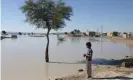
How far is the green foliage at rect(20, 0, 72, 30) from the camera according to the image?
81.5 feet

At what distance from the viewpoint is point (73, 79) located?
13789mm

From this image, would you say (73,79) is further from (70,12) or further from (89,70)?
(70,12)

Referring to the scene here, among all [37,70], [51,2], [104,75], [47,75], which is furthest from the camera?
[51,2]

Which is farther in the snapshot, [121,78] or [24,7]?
[24,7]

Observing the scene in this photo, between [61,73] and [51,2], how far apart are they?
789cm

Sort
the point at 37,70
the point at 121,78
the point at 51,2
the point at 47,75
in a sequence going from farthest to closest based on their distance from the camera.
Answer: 1. the point at 51,2
2. the point at 37,70
3. the point at 47,75
4. the point at 121,78

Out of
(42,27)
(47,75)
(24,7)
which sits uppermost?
(24,7)

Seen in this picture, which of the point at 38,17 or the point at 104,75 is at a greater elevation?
the point at 38,17

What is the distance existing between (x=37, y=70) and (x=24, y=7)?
271 inches

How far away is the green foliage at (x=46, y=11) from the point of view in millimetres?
24828

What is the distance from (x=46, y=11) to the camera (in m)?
24.9

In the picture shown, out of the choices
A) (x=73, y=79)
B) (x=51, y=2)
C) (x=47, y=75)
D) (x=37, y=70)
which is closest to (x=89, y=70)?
(x=73, y=79)

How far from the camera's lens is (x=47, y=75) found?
18328mm

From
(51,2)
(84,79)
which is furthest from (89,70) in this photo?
(51,2)
